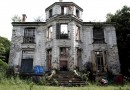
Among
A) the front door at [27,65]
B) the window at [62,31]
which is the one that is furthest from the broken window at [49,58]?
the front door at [27,65]

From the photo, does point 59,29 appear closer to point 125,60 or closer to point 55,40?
point 55,40

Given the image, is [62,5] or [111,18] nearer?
[62,5]

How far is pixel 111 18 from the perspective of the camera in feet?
85.5

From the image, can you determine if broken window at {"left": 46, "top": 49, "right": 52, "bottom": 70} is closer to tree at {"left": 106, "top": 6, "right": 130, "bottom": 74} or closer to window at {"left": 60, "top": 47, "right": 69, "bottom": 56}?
window at {"left": 60, "top": 47, "right": 69, "bottom": 56}

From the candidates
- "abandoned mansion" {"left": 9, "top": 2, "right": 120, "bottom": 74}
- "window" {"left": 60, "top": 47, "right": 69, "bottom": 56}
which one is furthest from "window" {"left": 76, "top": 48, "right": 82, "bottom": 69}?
"window" {"left": 60, "top": 47, "right": 69, "bottom": 56}

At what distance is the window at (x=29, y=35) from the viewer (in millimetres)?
23000

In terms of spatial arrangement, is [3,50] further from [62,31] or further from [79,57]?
[79,57]

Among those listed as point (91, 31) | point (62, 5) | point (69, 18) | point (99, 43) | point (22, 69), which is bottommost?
point (22, 69)

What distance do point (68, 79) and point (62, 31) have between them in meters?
7.24

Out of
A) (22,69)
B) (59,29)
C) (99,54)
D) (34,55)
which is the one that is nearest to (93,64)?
(99,54)

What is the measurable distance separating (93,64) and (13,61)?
987 centimetres

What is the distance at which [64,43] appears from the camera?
831 inches

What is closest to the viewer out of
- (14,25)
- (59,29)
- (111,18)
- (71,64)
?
(71,64)

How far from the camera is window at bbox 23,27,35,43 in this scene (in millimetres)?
23000
